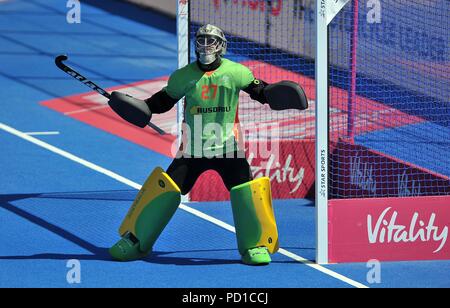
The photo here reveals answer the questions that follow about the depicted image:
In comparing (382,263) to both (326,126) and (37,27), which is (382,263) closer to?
(326,126)

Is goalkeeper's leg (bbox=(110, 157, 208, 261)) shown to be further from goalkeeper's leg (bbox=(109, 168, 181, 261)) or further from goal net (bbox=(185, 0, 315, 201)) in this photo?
goal net (bbox=(185, 0, 315, 201))

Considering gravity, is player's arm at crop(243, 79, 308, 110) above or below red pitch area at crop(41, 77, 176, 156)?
below

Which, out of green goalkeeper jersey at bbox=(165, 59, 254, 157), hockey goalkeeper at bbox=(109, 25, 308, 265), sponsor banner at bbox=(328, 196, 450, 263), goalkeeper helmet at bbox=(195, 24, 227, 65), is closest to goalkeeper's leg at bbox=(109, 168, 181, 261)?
hockey goalkeeper at bbox=(109, 25, 308, 265)

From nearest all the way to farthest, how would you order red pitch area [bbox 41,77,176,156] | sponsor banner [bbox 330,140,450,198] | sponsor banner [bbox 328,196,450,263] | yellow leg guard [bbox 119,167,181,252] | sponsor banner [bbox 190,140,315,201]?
yellow leg guard [bbox 119,167,181,252], sponsor banner [bbox 328,196,450,263], sponsor banner [bbox 330,140,450,198], sponsor banner [bbox 190,140,315,201], red pitch area [bbox 41,77,176,156]

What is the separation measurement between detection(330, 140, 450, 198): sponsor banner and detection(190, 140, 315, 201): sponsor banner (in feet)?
1.45

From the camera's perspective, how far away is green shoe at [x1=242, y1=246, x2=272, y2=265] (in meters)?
10.0

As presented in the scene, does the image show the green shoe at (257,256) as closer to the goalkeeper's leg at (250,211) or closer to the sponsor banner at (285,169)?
the goalkeeper's leg at (250,211)

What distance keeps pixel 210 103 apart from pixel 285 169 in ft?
7.47

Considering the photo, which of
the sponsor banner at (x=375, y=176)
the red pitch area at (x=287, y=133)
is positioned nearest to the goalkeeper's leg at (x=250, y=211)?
the sponsor banner at (x=375, y=176)

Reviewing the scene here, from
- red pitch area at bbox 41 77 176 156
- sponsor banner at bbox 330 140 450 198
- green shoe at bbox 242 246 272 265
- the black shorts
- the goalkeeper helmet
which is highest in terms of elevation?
Result: red pitch area at bbox 41 77 176 156

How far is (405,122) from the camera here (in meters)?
12.4

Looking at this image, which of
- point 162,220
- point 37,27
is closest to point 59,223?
point 162,220

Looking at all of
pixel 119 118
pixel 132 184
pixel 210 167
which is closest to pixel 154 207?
pixel 210 167

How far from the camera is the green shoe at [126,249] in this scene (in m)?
10.1
